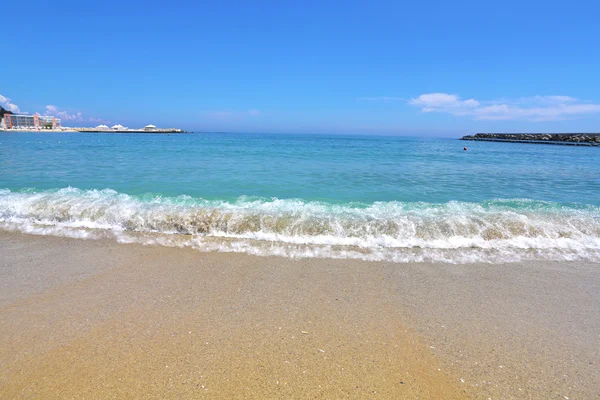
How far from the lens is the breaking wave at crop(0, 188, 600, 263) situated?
5.71 m

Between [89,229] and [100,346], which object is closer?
[100,346]

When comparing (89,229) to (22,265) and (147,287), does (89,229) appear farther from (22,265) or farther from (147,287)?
(147,287)

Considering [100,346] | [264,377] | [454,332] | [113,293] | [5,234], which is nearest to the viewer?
[264,377]

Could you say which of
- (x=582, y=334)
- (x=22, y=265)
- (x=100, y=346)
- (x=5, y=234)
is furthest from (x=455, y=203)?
(x=5, y=234)

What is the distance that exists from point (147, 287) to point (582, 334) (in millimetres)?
5266

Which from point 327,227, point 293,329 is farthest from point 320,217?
point 293,329

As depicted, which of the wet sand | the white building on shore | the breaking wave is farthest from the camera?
the white building on shore

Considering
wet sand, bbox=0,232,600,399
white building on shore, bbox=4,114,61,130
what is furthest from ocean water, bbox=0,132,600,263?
white building on shore, bbox=4,114,61,130

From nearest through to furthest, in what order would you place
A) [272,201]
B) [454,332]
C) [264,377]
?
[264,377], [454,332], [272,201]

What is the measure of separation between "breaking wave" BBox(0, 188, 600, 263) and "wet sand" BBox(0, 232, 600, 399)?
2.25 feet

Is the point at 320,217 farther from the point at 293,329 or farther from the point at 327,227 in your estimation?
the point at 293,329

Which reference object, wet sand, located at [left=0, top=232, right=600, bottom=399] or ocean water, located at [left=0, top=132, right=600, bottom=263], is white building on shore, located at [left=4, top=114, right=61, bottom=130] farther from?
wet sand, located at [left=0, top=232, right=600, bottom=399]

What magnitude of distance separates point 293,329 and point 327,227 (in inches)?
139

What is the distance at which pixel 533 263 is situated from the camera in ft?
17.1
